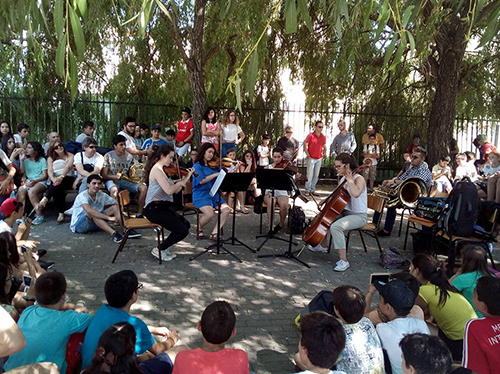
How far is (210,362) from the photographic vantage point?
271 cm

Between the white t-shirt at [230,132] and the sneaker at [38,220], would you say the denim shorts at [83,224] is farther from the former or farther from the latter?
the white t-shirt at [230,132]

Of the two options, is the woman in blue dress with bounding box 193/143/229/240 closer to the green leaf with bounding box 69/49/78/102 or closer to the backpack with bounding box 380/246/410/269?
the backpack with bounding box 380/246/410/269

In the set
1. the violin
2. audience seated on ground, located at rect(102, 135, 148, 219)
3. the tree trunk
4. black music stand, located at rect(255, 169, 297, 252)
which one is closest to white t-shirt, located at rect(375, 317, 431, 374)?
black music stand, located at rect(255, 169, 297, 252)

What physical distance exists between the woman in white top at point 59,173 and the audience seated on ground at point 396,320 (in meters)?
6.69

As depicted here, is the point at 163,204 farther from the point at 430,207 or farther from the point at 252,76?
the point at 252,76

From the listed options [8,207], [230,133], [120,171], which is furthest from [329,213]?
[230,133]

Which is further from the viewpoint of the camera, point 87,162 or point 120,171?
point 120,171

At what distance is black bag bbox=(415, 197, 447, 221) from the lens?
263 inches

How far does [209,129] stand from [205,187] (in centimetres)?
345

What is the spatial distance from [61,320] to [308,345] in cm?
166

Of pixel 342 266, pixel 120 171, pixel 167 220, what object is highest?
pixel 120 171

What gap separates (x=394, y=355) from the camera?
312 centimetres

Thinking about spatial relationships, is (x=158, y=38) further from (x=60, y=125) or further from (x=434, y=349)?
(x=434, y=349)

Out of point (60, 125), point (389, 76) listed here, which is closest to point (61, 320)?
point (60, 125)
